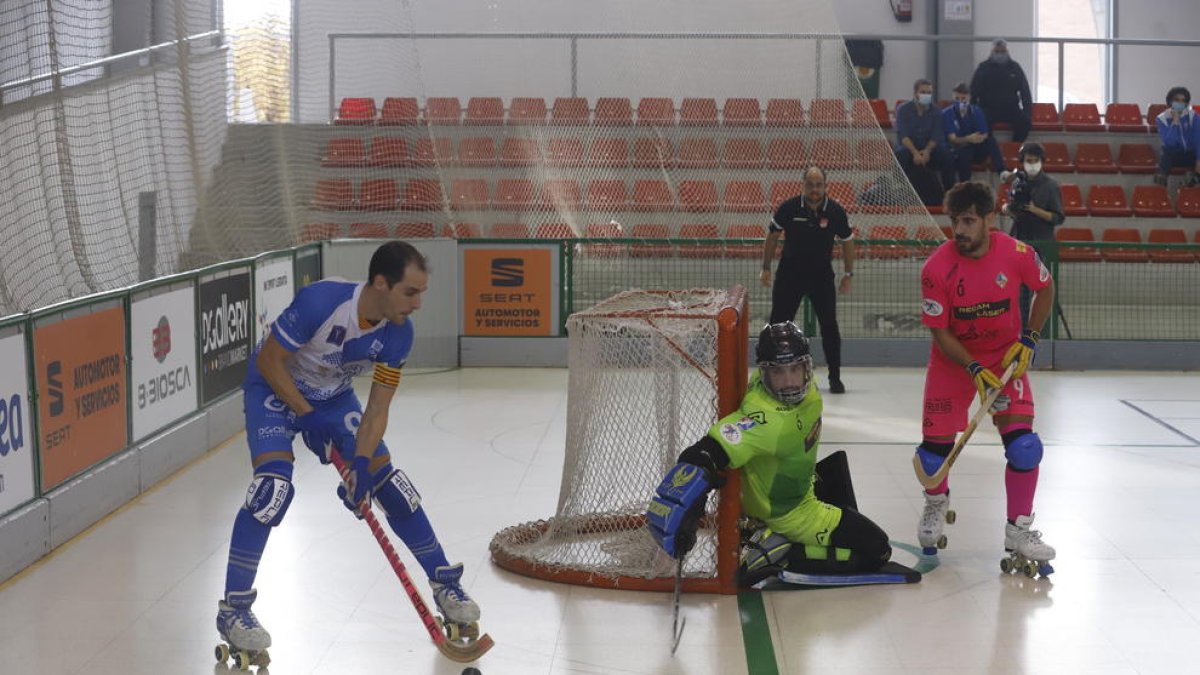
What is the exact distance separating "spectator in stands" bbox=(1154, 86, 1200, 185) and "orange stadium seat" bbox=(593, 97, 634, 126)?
6.85m

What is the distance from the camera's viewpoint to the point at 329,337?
196 inches

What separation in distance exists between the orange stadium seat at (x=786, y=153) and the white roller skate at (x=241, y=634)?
981 centimetres

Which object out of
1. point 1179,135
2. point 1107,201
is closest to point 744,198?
point 1107,201

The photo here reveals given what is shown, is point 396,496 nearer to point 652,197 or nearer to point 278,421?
point 278,421

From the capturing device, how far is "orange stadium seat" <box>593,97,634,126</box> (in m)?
13.9

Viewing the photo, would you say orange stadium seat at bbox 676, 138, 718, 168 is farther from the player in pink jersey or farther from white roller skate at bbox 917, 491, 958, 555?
white roller skate at bbox 917, 491, 958, 555

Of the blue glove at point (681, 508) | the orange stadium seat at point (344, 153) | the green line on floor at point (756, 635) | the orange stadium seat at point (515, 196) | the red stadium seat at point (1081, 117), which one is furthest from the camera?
the red stadium seat at point (1081, 117)

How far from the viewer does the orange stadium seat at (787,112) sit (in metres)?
13.9

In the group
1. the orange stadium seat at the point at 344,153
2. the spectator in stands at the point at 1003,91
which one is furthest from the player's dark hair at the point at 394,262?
the spectator in stands at the point at 1003,91

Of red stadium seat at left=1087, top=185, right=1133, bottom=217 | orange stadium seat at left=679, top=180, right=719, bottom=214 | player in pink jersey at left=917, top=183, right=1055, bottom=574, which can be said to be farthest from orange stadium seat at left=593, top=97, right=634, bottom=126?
player in pink jersey at left=917, top=183, right=1055, bottom=574

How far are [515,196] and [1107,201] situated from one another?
7.46 metres

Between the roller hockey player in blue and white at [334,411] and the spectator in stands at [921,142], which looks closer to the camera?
the roller hockey player in blue and white at [334,411]

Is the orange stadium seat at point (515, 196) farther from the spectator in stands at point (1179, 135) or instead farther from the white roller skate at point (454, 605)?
the white roller skate at point (454, 605)

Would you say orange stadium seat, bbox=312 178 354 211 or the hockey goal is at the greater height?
orange stadium seat, bbox=312 178 354 211
